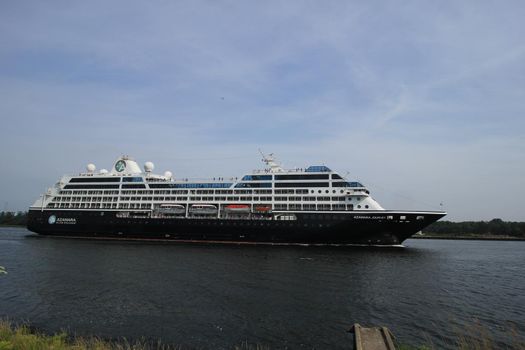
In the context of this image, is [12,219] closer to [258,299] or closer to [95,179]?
[95,179]

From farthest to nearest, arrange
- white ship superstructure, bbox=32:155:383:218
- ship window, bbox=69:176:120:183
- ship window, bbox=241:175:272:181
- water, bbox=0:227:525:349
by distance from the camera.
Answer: ship window, bbox=69:176:120:183 → ship window, bbox=241:175:272:181 → white ship superstructure, bbox=32:155:383:218 → water, bbox=0:227:525:349

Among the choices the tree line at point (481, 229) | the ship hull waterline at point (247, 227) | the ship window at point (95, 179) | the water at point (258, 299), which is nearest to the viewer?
the water at point (258, 299)

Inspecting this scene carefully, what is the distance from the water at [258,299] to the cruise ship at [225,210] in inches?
550

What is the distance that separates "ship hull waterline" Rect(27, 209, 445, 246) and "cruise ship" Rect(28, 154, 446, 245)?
14 centimetres

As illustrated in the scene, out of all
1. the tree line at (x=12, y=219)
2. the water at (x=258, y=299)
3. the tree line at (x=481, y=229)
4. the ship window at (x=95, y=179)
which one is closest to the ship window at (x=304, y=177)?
the water at (x=258, y=299)

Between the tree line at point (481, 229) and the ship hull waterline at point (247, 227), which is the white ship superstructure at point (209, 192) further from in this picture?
the tree line at point (481, 229)

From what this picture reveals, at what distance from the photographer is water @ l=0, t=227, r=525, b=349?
50.6ft

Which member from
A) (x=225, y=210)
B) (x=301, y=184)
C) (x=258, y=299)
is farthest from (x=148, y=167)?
(x=258, y=299)

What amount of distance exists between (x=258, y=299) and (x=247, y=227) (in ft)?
108

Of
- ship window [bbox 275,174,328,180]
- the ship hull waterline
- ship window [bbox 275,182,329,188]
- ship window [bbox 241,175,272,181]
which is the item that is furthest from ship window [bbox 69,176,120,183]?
ship window [bbox 275,182,329,188]

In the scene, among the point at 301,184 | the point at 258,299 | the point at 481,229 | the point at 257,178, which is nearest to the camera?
the point at 258,299

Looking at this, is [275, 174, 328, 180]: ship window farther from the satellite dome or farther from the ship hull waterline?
the satellite dome

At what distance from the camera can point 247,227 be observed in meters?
53.8

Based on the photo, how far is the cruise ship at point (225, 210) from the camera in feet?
162
